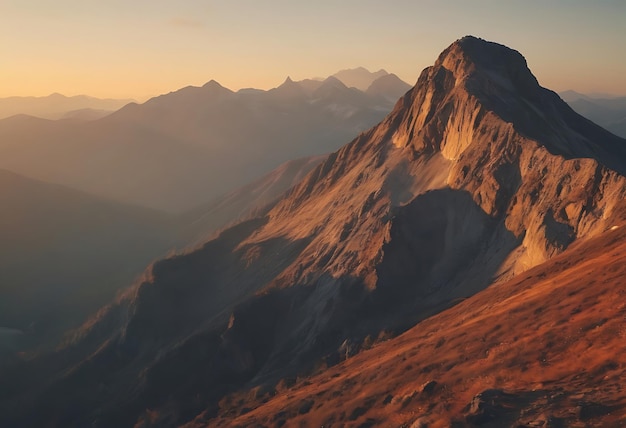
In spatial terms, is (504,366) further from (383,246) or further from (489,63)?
(489,63)

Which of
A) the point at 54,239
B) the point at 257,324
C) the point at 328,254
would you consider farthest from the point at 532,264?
the point at 54,239

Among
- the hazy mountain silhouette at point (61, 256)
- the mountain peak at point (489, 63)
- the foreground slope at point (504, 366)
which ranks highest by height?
the mountain peak at point (489, 63)

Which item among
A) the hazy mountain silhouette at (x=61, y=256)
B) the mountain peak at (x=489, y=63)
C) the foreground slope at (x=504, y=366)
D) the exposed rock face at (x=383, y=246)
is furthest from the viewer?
the hazy mountain silhouette at (x=61, y=256)

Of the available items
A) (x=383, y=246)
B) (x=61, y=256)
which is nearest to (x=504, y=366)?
(x=383, y=246)

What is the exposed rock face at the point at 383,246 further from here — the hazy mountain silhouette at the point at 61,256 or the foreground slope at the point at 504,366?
the hazy mountain silhouette at the point at 61,256

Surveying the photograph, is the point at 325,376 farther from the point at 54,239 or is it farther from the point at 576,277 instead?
the point at 54,239

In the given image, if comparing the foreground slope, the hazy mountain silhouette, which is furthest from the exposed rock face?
the hazy mountain silhouette

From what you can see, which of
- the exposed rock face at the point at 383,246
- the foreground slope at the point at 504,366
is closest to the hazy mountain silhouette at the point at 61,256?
the exposed rock face at the point at 383,246
